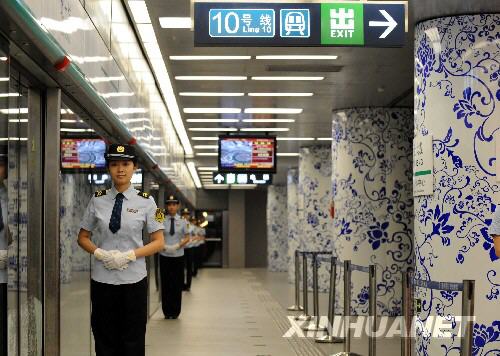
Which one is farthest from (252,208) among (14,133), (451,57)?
(14,133)

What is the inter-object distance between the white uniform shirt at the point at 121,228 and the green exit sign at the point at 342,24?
7.43ft

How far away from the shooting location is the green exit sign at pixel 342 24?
23.2ft

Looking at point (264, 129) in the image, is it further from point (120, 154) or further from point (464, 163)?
point (120, 154)

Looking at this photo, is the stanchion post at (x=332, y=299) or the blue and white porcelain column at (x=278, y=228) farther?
the blue and white porcelain column at (x=278, y=228)

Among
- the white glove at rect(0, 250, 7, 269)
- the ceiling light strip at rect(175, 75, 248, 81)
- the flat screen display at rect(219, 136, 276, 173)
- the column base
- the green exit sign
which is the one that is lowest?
the column base

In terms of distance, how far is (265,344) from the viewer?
9984mm

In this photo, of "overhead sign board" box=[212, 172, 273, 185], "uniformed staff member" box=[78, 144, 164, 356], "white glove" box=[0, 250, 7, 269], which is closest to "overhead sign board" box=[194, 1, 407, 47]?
"uniformed staff member" box=[78, 144, 164, 356]

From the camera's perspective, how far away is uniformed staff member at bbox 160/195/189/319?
43.0ft

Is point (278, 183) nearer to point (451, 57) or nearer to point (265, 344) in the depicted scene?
Answer: point (265, 344)

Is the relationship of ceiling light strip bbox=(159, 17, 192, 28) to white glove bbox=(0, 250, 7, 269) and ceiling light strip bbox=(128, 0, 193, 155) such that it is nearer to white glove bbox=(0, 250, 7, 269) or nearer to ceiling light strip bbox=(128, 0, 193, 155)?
ceiling light strip bbox=(128, 0, 193, 155)

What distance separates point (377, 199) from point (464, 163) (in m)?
6.25

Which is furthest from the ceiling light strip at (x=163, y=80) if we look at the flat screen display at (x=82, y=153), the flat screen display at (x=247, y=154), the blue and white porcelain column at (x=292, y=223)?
the blue and white porcelain column at (x=292, y=223)

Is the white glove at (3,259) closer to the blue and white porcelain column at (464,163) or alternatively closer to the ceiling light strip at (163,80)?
the blue and white porcelain column at (464,163)

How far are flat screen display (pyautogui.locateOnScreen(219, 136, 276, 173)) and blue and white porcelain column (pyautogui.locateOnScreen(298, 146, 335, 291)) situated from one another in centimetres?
335
